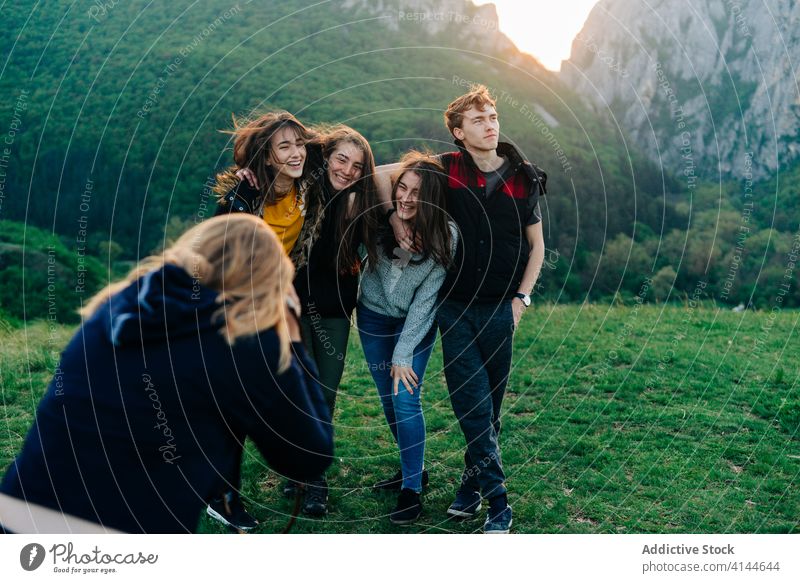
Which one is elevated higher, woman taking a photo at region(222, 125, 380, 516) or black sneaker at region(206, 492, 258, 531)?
woman taking a photo at region(222, 125, 380, 516)

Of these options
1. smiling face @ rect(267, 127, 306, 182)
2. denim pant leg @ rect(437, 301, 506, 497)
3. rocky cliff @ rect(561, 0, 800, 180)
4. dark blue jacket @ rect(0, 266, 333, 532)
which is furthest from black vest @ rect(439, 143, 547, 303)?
rocky cliff @ rect(561, 0, 800, 180)

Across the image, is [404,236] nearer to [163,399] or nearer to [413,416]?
[413,416]

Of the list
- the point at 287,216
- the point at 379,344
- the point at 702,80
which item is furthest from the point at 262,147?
the point at 702,80

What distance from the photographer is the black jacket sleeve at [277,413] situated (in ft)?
8.90

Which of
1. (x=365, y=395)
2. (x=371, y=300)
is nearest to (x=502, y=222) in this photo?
(x=371, y=300)

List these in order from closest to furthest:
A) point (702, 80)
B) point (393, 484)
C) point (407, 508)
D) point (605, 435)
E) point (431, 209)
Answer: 1. point (431, 209)
2. point (407, 508)
3. point (393, 484)
4. point (605, 435)
5. point (702, 80)

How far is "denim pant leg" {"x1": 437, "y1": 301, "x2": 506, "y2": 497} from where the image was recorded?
4.63 m

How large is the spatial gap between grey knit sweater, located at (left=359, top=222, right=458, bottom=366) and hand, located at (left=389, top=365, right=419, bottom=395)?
3 centimetres

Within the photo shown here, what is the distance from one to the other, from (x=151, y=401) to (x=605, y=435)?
449 centimetres

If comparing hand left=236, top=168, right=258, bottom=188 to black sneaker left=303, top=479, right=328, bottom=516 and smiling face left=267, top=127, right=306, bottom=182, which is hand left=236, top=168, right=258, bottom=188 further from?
black sneaker left=303, top=479, right=328, bottom=516

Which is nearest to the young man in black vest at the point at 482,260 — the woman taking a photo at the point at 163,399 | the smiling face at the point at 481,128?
the smiling face at the point at 481,128

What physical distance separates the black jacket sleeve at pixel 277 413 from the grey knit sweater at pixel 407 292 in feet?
5.79

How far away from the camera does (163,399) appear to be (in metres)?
2.71

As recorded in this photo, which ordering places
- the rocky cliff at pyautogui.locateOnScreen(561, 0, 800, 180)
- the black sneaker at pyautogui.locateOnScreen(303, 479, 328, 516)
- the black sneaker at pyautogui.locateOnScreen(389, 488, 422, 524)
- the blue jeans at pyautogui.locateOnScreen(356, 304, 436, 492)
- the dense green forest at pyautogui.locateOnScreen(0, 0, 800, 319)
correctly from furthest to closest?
the rocky cliff at pyautogui.locateOnScreen(561, 0, 800, 180) → the dense green forest at pyautogui.locateOnScreen(0, 0, 800, 319) → the black sneaker at pyautogui.locateOnScreen(303, 479, 328, 516) → the black sneaker at pyautogui.locateOnScreen(389, 488, 422, 524) → the blue jeans at pyautogui.locateOnScreen(356, 304, 436, 492)
